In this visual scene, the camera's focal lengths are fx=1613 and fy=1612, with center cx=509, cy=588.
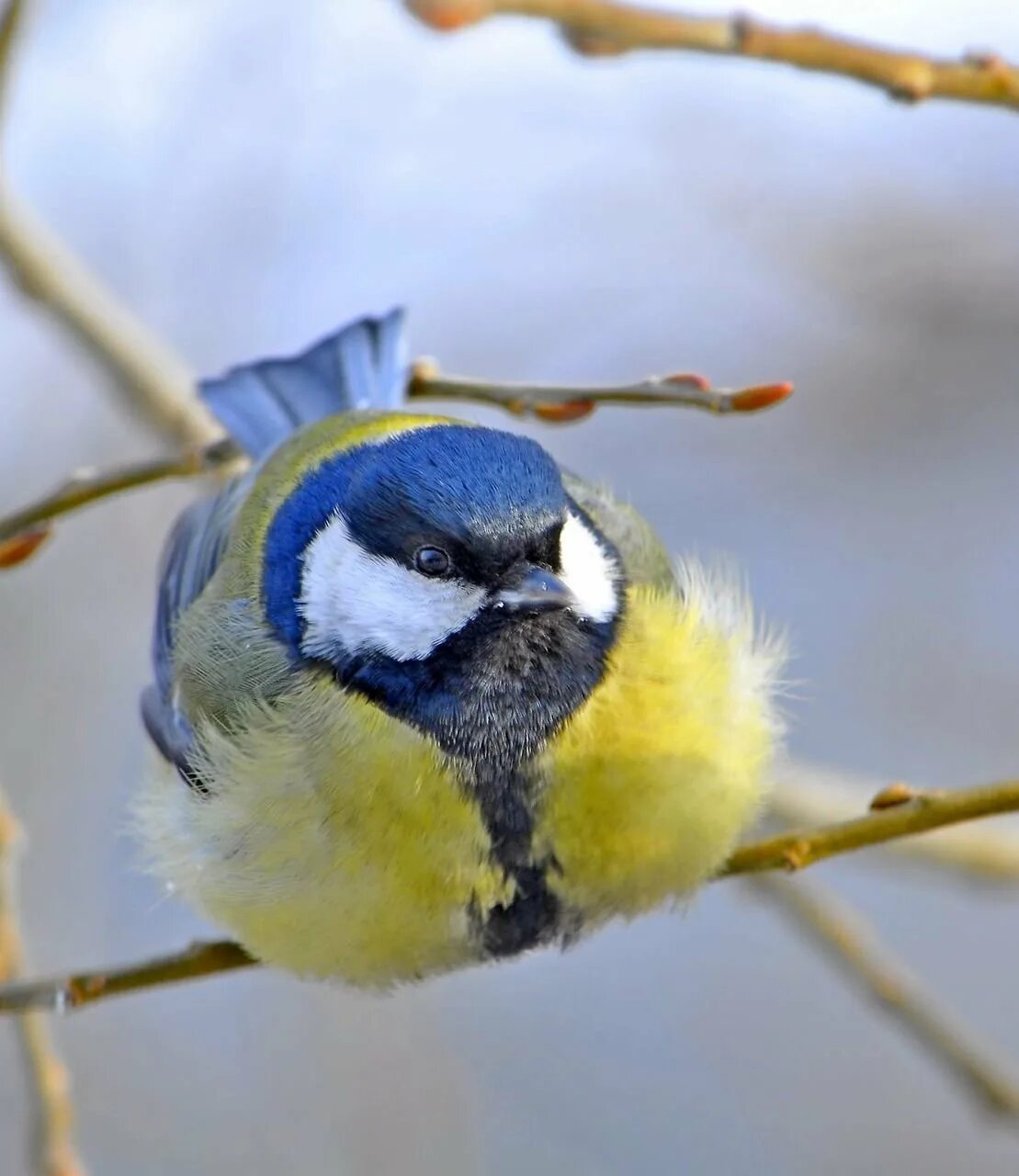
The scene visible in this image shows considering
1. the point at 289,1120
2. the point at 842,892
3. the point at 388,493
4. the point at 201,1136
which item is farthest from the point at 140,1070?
the point at 388,493

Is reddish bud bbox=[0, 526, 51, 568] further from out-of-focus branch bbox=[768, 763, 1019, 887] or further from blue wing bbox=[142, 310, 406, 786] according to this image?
out-of-focus branch bbox=[768, 763, 1019, 887]

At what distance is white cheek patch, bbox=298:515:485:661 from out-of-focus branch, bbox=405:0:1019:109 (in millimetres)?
667

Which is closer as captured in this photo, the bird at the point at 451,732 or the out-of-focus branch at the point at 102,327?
the bird at the point at 451,732

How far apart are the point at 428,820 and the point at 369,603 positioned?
0.29 m

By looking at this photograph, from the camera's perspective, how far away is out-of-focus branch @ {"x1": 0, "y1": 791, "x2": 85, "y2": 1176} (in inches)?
80.2

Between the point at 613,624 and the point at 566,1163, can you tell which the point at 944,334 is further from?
the point at 613,624

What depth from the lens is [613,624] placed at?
219 centimetres

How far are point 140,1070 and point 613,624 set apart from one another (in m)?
2.96

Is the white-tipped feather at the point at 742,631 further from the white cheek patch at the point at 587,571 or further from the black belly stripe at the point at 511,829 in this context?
the black belly stripe at the point at 511,829

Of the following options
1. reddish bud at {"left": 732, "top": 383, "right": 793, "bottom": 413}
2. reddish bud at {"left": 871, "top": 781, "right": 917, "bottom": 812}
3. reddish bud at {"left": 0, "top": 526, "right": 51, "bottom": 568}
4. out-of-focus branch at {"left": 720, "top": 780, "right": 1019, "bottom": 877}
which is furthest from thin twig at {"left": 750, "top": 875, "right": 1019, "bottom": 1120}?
reddish bud at {"left": 0, "top": 526, "right": 51, "bottom": 568}

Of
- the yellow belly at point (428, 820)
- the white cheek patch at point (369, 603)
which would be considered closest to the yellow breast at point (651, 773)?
the yellow belly at point (428, 820)

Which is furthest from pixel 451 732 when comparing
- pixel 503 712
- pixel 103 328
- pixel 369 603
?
pixel 103 328

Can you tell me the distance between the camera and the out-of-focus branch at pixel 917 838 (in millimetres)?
2529

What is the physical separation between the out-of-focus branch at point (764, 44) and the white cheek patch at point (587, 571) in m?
0.61
